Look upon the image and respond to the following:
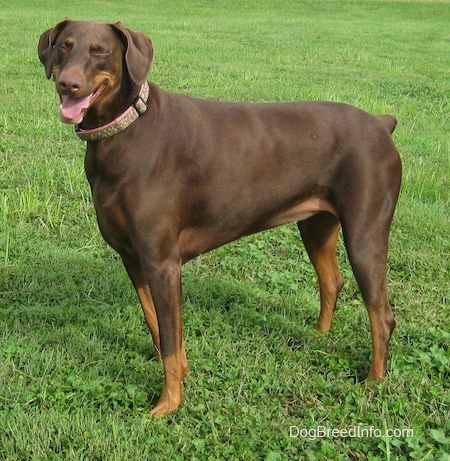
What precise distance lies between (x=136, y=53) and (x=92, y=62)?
0.67 ft

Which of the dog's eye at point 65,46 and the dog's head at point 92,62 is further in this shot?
the dog's eye at point 65,46

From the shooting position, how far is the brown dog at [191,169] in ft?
9.94

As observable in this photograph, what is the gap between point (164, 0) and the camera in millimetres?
27906

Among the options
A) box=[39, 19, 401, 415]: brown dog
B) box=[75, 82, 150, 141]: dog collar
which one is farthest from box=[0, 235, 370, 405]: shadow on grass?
box=[75, 82, 150, 141]: dog collar

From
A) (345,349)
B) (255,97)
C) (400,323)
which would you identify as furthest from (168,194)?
(255,97)

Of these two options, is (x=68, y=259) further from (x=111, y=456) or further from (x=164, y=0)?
(x=164, y=0)

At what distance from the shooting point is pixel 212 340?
12.8 feet

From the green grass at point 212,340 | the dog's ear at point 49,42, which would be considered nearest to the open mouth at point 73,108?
the dog's ear at point 49,42

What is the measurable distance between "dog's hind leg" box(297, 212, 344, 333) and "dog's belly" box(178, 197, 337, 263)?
358mm

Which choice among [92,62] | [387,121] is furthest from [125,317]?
[387,121]

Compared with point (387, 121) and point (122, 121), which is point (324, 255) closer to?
point (387, 121)

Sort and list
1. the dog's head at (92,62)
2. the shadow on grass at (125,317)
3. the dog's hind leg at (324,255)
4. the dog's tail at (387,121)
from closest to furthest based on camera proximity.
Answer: the dog's head at (92,62) < the dog's tail at (387,121) < the shadow on grass at (125,317) < the dog's hind leg at (324,255)

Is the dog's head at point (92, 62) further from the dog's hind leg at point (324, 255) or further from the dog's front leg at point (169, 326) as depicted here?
the dog's hind leg at point (324, 255)

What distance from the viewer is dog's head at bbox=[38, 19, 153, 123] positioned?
283cm
